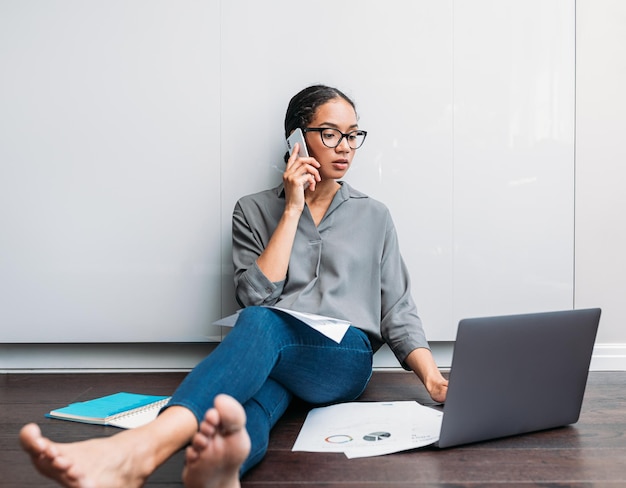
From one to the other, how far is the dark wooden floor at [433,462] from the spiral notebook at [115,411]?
1.2 inches

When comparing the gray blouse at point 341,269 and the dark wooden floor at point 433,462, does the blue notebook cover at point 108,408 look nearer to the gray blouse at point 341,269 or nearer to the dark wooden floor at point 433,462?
the dark wooden floor at point 433,462

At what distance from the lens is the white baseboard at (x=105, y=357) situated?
8.41 feet

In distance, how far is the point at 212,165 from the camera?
2.45 metres

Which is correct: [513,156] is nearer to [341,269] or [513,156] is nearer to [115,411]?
[341,269]

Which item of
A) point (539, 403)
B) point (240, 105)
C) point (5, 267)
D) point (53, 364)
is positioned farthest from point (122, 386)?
point (539, 403)

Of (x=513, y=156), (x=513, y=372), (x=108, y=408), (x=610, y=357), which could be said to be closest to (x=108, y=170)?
(x=108, y=408)

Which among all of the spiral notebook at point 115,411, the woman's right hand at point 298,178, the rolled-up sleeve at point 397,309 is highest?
the woman's right hand at point 298,178

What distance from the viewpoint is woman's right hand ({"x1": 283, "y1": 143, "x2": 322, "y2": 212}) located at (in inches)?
→ 76.7

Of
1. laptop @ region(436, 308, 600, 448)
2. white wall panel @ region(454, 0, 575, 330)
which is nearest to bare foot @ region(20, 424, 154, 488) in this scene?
laptop @ region(436, 308, 600, 448)

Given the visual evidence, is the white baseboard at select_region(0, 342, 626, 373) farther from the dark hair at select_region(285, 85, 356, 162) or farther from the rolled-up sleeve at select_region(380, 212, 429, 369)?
the dark hair at select_region(285, 85, 356, 162)

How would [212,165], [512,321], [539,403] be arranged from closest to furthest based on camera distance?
1. [512,321]
2. [539,403]
3. [212,165]

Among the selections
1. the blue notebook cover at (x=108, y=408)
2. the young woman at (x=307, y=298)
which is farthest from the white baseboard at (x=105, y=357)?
the young woman at (x=307, y=298)

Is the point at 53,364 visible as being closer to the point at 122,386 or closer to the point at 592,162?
the point at 122,386

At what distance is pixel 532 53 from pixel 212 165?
1.27 m
